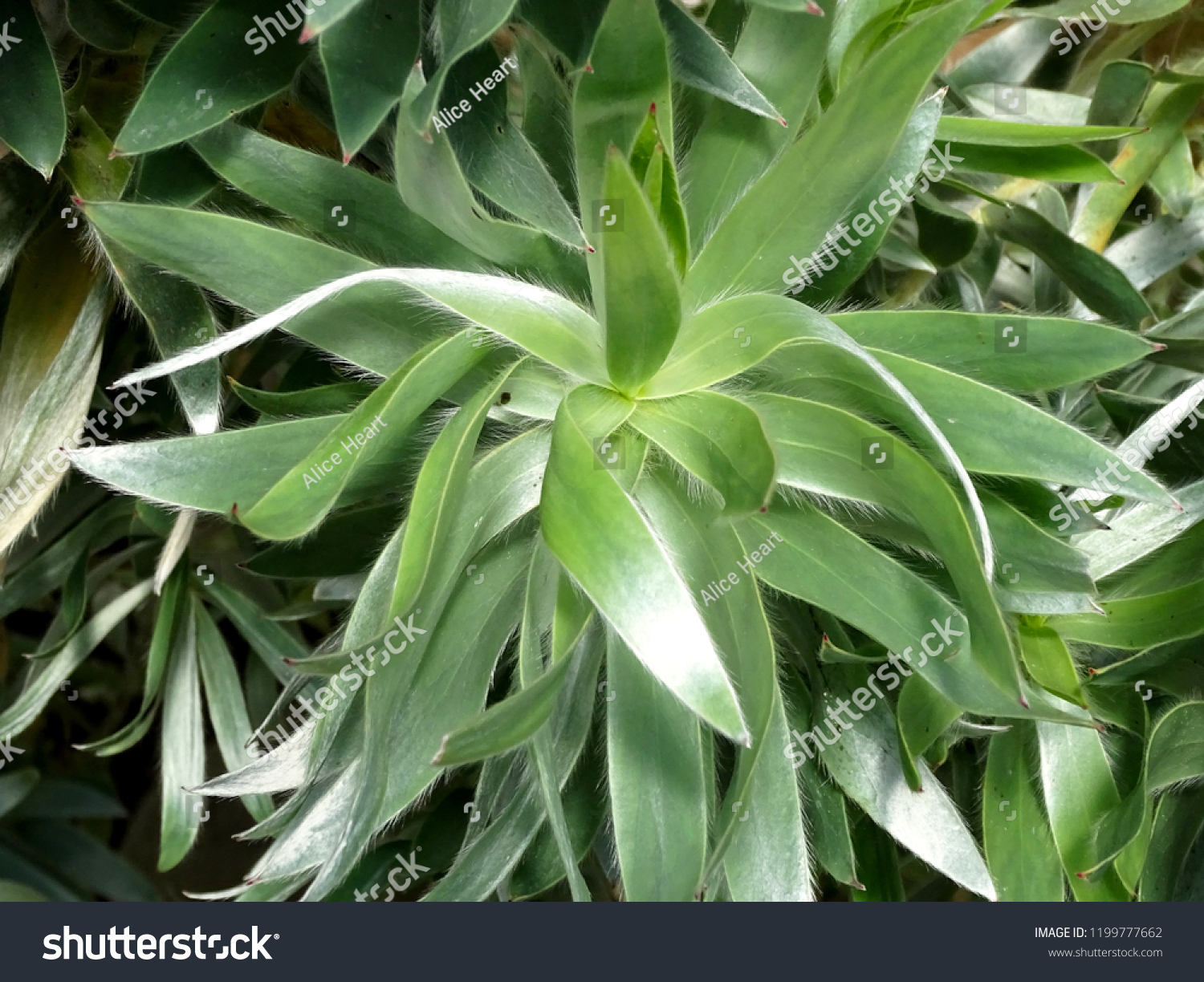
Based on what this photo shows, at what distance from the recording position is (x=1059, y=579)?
0.66 m

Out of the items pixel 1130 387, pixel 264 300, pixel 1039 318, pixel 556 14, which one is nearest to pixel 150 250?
pixel 264 300

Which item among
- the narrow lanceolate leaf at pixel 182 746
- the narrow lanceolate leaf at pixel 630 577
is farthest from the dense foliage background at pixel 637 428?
the narrow lanceolate leaf at pixel 182 746

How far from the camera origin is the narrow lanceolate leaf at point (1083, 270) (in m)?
0.93

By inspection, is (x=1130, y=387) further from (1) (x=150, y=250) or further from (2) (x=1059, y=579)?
(1) (x=150, y=250)

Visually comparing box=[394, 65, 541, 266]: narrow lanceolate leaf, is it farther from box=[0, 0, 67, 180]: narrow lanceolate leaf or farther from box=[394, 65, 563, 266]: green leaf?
box=[0, 0, 67, 180]: narrow lanceolate leaf

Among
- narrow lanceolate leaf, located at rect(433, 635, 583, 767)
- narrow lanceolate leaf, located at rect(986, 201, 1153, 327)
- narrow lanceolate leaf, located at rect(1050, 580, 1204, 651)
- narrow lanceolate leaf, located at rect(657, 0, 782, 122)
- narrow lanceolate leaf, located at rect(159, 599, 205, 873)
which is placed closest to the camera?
narrow lanceolate leaf, located at rect(433, 635, 583, 767)

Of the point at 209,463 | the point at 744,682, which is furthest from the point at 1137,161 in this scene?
the point at 209,463

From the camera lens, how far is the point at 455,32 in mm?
621

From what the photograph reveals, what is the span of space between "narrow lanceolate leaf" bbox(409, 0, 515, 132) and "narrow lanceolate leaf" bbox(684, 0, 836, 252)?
0.22 metres

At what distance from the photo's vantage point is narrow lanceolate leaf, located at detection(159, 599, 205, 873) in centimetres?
105

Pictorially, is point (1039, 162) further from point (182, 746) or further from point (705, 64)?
point (182, 746)

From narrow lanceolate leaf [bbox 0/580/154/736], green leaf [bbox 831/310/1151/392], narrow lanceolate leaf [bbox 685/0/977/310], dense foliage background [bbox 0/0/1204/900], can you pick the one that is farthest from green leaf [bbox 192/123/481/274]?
narrow lanceolate leaf [bbox 0/580/154/736]

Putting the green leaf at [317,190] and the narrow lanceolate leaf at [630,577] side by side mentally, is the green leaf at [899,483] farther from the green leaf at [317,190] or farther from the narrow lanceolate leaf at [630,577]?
the green leaf at [317,190]

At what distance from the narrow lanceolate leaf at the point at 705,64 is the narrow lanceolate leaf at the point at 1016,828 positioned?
0.62 metres
